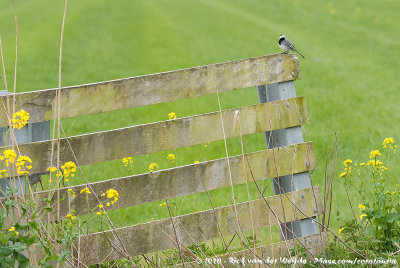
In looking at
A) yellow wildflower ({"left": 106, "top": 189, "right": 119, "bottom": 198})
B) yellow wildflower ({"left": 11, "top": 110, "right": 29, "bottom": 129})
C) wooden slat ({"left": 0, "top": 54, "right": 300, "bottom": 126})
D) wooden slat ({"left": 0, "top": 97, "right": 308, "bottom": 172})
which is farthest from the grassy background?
yellow wildflower ({"left": 11, "top": 110, "right": 29, "bottom": 129})

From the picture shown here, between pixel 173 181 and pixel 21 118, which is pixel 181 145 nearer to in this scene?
pixel 173 181

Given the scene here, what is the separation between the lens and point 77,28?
25.0 m

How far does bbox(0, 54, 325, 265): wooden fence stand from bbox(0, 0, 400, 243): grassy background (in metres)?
0.49

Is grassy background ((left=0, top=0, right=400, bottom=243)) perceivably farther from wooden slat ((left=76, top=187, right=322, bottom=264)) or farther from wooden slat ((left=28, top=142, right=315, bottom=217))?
wooden slat ((left=76, top=187, right=322, bottom=264))

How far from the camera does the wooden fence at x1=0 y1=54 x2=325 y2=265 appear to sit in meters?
4.16

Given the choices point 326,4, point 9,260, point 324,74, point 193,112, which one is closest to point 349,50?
point 324,74

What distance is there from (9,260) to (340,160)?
6882 mm

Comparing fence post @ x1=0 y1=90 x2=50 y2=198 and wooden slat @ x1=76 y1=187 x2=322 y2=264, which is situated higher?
fence post @ x1=0 y1=90 x2=50 y2=198

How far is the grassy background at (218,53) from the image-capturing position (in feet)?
33.9

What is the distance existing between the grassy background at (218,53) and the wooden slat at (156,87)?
62cm

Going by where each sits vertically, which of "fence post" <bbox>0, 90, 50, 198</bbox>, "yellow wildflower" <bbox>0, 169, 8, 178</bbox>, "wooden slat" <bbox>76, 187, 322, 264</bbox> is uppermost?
"fence post" <bbox>0, 90, 50, 198</bbox>

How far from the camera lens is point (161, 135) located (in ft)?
14.3

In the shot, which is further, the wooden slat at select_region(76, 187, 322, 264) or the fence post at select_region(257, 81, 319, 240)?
the fence post at select_region(257, 81, 319, 240)

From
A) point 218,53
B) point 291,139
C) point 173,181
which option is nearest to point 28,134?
point 173,181
